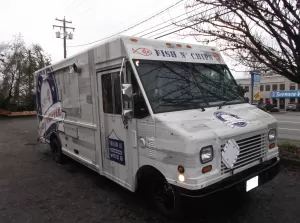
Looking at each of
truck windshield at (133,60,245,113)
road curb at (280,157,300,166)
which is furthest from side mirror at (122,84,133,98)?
road curb at (280,157,300,166)

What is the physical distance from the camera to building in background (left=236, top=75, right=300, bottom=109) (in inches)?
1934

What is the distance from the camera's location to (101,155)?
14.9ft

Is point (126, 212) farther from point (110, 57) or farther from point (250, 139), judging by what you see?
point (110, 57)

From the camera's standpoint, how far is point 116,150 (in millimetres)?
4086

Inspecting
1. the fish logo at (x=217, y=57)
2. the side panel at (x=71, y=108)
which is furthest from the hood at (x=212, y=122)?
the side panel at (x=71, y=108)

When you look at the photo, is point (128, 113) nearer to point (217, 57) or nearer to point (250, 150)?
point (250, 150)

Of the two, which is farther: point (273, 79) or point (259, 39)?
point (273, 79)

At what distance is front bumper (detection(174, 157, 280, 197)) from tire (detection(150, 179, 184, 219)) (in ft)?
1.43

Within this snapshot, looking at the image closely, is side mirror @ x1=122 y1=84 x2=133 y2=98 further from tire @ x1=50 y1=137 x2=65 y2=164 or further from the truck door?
tire @ x1=50 y1=137 x2=65 y2=164

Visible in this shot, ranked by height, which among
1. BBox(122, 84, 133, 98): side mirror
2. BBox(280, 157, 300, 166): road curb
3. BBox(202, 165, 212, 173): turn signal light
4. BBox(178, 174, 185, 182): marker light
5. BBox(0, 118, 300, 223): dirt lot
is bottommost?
BBox(0, 118, 300, 223): dirt lot

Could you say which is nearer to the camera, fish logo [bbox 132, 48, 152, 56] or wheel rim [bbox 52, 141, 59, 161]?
fish logo [bbox 132, 48, 152, 56]

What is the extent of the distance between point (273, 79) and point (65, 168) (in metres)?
55.3

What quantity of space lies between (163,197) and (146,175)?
1.34 feet

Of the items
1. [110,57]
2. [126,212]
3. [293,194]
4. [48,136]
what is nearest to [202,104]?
[110,57]
